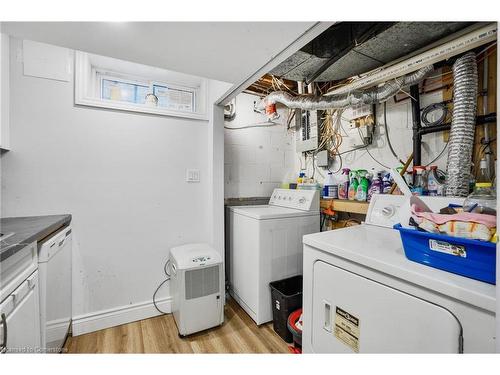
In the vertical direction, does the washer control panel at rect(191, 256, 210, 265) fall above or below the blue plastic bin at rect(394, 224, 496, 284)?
below

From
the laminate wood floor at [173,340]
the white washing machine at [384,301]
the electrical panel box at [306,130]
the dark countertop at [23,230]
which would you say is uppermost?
the electrical panel box at [306,130]

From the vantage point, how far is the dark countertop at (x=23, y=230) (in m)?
0.81

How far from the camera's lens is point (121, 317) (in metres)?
1.76

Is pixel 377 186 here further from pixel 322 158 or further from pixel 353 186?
pixel 322 158

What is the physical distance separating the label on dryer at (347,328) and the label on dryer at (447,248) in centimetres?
43

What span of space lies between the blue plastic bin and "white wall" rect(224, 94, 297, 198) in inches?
68.2

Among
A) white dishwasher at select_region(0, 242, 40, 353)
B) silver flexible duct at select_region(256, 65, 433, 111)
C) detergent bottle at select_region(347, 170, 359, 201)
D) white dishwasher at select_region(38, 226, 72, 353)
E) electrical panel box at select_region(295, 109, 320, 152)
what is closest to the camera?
white dishwasher at select_region(0, 242, 40, 353)

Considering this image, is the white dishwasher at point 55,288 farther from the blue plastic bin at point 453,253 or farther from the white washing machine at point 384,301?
the blue plastic bin at point 453,253

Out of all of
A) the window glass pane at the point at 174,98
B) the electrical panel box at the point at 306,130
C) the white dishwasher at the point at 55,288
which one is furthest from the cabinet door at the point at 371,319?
the window glass pane at the point at 174,98

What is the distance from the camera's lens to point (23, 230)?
3.61 feet

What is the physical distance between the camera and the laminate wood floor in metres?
1.49

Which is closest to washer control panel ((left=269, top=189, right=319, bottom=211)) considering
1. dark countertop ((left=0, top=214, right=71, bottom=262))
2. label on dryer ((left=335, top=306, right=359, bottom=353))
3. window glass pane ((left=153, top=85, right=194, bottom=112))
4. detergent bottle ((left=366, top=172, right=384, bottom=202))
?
detergent bottle ((left=366, top=172, right=384, bottom=202))

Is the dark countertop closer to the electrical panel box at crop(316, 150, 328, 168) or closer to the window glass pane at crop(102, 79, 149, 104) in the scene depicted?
the window glass pane at crop(102, 79, 149, 104)
